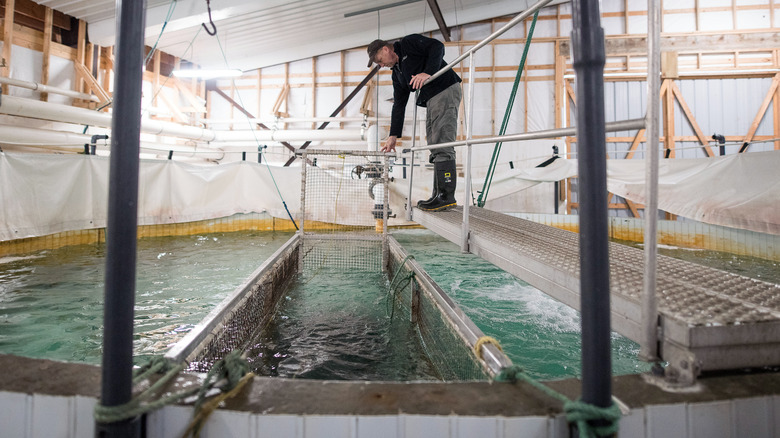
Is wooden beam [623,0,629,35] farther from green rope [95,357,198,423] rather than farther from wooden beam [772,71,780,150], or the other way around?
green rope [95,357,198,423]

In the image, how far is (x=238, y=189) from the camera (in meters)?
6.23

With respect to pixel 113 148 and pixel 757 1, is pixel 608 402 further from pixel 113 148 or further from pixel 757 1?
pixel 757 1

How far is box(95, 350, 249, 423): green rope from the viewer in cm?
71

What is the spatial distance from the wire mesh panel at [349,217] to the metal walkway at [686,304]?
→ 2.69 m

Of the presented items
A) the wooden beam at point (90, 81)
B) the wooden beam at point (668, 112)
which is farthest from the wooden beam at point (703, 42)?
the wooden beam at point (90, 81)

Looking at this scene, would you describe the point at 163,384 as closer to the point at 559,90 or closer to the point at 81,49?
the point at 81,49

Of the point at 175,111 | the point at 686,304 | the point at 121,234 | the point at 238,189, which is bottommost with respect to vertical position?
the point at 686,304

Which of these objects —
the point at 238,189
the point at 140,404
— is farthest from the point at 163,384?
the point at 238,189

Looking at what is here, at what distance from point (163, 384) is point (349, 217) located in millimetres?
5163

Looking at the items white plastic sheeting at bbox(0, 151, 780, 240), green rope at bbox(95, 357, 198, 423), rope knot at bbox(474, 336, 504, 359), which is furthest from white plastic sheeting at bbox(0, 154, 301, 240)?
rope knot at bbox(474, 336, 504, 359)

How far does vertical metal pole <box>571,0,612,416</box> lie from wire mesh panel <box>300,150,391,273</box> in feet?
10.7

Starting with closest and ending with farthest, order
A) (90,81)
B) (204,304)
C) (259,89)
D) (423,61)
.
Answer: (204,304) < (423,61) < (90,81) < (259,89)

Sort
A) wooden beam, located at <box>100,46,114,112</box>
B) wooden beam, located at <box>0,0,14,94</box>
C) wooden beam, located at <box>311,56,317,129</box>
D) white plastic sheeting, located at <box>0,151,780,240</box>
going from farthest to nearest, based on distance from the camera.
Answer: wooden beam, located at <box>311,56,317,129</box>
wooden beam, located at <box>100,46,114,112</box>
wooden beam, located at <box>0,0,14,94</box>
white plastic sheeting, located at <box>0,151,780,240</box>

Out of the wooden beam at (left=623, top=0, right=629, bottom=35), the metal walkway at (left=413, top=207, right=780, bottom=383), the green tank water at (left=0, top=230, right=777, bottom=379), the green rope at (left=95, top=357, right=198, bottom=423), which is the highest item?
the wooden beam at (left=623, top=0, right=629, bottom=35)
